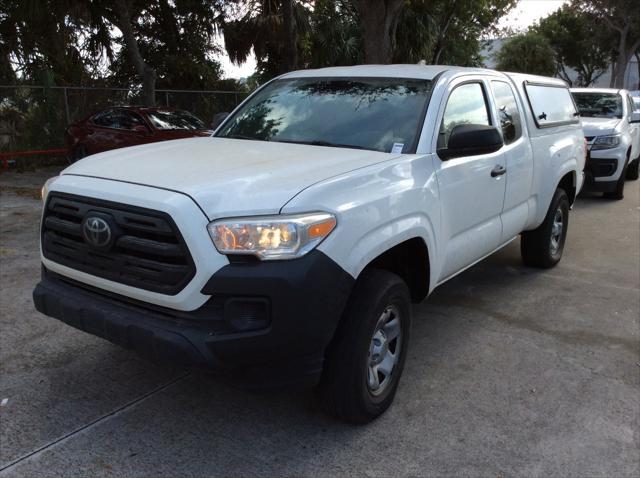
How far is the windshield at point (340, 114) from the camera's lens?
3.73 meters

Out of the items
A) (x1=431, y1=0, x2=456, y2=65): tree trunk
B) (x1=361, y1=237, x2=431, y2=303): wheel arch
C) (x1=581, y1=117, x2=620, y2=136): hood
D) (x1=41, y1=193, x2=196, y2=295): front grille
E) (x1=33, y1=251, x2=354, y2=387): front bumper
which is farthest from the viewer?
(x1=431, y1=0, x2=456, y2=65): tree trunk

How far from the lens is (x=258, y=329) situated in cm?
257

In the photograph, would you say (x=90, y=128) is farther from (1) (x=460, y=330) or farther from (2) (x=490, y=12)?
(2) (x=490, y=12)

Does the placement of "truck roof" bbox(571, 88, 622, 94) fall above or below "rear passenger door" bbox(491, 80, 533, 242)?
above

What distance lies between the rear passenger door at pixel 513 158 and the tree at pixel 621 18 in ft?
102

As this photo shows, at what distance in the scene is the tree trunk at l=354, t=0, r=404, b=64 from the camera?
11.1 metres

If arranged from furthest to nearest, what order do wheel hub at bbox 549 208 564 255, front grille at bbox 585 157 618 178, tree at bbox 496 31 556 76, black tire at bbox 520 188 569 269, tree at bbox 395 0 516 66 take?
tree at bbox 496 31 556 76 < tree at bbox 395 0 516 66 < front grille at bbox 585 157 618 178 < wheel hub at bbox 549 208 564 255 < black tire at bbox 520 188 569 269

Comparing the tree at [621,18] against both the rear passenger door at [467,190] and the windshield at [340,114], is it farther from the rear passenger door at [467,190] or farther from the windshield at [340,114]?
the windshield at [340,114]

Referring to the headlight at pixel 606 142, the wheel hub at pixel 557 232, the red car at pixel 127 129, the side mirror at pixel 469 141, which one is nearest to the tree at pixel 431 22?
the headlight at pixel 606 142

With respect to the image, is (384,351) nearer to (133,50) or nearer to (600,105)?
(600,105)

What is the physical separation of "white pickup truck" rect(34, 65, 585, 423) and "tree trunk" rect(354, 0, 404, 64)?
7440 mm

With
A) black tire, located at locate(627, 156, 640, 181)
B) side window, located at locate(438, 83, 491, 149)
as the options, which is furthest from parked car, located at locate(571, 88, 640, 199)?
side window, located at locate(438, 83, 491, 149)

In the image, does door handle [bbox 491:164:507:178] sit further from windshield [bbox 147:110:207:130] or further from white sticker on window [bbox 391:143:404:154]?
windshield [bbox 147:110:207:130]

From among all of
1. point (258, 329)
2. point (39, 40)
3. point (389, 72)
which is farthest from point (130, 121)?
point (258, 329)
